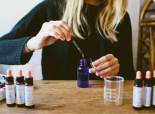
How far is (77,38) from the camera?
3.79 feet

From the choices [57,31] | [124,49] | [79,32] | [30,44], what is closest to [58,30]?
[57,31]

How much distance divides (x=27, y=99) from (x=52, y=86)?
268mm

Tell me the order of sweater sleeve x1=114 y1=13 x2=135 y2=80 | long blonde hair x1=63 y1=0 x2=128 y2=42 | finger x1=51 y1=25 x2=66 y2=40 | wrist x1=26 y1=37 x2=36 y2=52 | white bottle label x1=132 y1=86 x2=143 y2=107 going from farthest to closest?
1. sweater sleeve x1=114 y1=13 x2=135 y2=80
2. long blonde hair x1=63 y1=0 x2=128 y2=42
3. wrist x1=26 y1=37 x2=36 y2=52
4. finger x1=51 y1=25 x2=66 y2=40
5. white bottle label x1=132 y1=86 x2=143 y2=107

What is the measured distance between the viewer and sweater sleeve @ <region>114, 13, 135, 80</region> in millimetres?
1237

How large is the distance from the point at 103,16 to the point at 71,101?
79 centimetres

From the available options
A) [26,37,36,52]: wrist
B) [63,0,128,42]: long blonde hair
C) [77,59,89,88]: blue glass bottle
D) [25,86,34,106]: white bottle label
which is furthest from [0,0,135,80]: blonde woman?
[25,86,34,106]: white bottle label

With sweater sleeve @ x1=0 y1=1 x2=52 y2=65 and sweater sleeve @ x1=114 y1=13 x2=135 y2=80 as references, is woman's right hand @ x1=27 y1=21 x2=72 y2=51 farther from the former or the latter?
sweater sleeve @ x1=114 y1=13 x2=135 y2=80

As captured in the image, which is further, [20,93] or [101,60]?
[101,60]

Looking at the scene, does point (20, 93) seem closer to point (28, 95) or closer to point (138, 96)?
point (28, 95)

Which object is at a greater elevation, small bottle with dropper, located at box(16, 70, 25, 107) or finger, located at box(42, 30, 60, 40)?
finger, located at box(42, 30, 60, 40)

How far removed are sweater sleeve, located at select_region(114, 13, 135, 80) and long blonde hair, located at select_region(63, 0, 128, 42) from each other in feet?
0.27

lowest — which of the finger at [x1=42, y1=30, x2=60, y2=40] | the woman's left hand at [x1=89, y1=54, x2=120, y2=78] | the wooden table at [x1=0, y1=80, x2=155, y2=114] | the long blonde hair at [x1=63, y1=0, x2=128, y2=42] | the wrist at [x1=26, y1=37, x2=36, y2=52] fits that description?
the wooden table at [x1=0, y1=80, x2=155, y2=114]

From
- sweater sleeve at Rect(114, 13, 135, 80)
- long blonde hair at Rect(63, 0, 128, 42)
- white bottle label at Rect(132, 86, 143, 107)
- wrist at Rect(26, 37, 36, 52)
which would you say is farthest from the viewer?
sweater sleeve at Rect(114, 13, 135, 80)

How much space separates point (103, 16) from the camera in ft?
3.92
